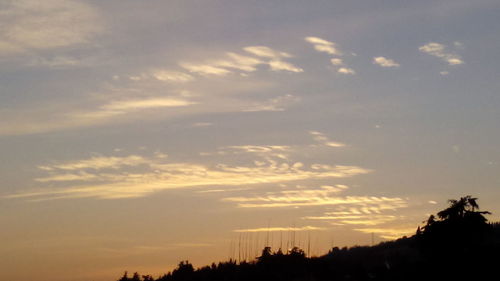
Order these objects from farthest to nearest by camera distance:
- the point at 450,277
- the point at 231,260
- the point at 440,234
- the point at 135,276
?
the point at 135,276 → the point at 231,260 → the point at 440,234 → the point at 450,277

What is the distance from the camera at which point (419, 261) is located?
65.1 metres

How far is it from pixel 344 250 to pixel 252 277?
2191cm

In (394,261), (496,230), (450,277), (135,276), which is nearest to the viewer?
(450,277)

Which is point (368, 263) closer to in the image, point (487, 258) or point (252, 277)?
point (252, 277)

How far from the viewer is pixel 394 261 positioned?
2753 inches

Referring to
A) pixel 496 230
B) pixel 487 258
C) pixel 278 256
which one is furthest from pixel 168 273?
pixel 487 258

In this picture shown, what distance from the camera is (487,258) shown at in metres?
58.0

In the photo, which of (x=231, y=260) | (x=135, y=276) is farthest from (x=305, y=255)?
(x=135, y=276)

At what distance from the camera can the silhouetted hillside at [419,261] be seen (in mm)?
58344

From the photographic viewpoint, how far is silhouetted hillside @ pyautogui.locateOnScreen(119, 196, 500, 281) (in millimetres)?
58344

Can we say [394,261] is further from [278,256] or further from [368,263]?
[278,256]

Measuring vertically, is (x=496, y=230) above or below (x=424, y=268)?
above

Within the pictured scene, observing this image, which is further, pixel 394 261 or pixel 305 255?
pixel 305 255

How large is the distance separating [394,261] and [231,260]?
24.0 meters
